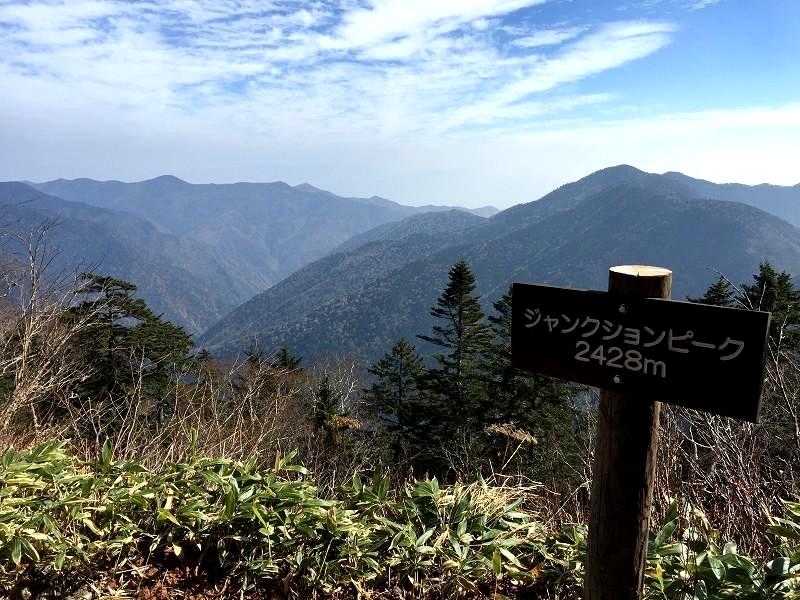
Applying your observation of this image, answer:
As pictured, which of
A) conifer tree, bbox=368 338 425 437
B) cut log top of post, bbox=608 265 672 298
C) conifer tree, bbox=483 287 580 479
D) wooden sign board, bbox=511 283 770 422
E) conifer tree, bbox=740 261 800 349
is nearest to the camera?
wooden sign board, bbox=511 283 770 422

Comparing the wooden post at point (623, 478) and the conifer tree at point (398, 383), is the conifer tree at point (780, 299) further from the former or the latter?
the wooden post at point (623, 478)

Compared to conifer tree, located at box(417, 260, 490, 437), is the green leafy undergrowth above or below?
above

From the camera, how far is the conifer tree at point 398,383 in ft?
82.4

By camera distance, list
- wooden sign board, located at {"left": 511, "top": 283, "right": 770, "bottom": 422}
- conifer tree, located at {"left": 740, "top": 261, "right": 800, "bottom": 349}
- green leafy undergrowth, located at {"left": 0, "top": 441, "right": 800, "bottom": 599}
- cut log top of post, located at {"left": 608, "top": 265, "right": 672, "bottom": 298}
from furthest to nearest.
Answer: conifer tree, located at {"left": 740, "top": 261, "right": 800, "bottom": 349}, green leafy undergrowth, located at {"left": 0, "top": 441, "right": 800, "bottom": 599}, cut log top of post, located at {"left": 608, "top": 265, "right": 672, "bottom": 298}, wooden sign board, located at {"left": 511, "top": 283, "right": 770, "bottom": 422}

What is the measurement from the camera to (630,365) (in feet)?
6.40

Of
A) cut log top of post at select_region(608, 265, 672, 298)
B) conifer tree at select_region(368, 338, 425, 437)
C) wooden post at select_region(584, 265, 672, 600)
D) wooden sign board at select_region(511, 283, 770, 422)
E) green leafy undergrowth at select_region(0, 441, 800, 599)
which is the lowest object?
conifer tree at select_region(368, 338, 425, 437)

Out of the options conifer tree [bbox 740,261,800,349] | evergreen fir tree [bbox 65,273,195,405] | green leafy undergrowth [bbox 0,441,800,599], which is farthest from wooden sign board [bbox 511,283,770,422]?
evergreen fir tree [bbox 65,273,195,405]

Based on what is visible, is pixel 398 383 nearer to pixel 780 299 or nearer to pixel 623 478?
pixel 780 299

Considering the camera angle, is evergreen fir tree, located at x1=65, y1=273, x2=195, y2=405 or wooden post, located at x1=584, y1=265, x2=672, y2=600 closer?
wooden post, located at x1=584, y1=265, x2=672, y2=600

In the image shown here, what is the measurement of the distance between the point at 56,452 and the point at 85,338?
21.5 meters

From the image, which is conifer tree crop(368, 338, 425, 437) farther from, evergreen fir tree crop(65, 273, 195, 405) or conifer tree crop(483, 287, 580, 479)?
evergreen fir tree crop(65, 273, 195, 405)

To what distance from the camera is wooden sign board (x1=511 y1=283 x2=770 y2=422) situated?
1.72 meters

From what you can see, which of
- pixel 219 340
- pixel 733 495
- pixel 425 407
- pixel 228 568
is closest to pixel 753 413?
pixel 733 495

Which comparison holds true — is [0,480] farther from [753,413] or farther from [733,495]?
[733,495]
